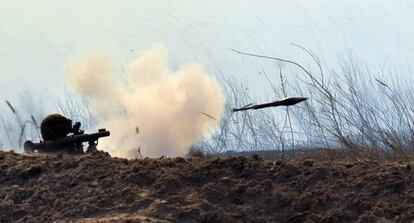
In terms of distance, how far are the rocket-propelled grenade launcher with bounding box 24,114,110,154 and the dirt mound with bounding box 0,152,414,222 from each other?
3.89 meters

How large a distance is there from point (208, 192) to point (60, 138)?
5251 mm

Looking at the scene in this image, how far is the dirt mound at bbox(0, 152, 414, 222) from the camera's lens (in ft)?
16.5

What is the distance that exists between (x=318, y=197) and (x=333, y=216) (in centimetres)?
27

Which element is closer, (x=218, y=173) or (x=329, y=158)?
(x=218, y=173)

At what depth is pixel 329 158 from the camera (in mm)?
7441

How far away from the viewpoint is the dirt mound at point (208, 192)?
5039 millimetres

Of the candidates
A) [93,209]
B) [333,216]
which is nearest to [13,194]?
[93,209]

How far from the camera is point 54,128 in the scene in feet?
34.0

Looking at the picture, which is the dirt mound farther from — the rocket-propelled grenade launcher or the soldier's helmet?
the soldier's helmet

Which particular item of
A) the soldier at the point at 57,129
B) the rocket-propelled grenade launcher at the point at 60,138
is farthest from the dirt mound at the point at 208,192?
the soldier at the point at 57,129

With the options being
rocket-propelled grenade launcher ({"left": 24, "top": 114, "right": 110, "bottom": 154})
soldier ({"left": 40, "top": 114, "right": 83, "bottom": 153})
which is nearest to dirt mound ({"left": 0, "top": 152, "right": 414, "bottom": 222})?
rocket-propelled grenade launcher ({"left": 24, "top": 114, "right": 110, "bottom": 154})

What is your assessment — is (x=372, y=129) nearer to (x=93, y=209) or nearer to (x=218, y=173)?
(x=218, y=173)

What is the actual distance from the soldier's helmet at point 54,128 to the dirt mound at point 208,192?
4035 millimetres

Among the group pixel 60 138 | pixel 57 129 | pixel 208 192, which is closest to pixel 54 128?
pixel 57 129
